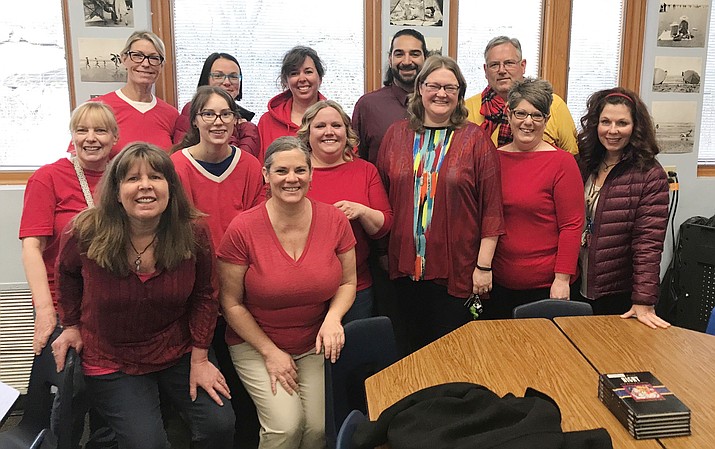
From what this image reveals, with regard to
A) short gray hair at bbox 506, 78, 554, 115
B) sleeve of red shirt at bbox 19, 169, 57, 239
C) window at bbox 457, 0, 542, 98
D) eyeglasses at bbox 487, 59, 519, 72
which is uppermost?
window at bbox 457, 0, 542, 98

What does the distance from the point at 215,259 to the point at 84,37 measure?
1.92 meters

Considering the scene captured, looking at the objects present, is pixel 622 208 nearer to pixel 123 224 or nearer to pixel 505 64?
pixel 505 64

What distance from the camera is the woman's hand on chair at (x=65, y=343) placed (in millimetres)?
2064

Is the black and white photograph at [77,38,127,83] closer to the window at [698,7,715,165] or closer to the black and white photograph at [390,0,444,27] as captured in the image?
the black and white photograph at [390,0,444,27]

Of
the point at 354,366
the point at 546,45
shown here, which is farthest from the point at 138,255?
the point at 546,45

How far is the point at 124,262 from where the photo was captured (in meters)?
2.05

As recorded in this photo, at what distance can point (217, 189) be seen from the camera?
2.50 m

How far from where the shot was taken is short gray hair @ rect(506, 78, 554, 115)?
8.32 feet

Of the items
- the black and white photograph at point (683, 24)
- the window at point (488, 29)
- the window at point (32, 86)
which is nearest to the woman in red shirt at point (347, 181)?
the window at point (488, 29)

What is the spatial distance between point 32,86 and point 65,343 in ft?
6.79

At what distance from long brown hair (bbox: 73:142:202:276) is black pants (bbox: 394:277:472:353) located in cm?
107

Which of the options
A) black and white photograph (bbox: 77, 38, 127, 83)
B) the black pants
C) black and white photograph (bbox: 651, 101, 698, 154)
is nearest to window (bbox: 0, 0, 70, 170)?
black and white photograph (bbox: 77, 38, 127, 83)

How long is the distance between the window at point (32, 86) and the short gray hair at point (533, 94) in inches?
103

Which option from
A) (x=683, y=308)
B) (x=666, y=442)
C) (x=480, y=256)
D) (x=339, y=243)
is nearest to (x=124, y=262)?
(x=339, y=243)
